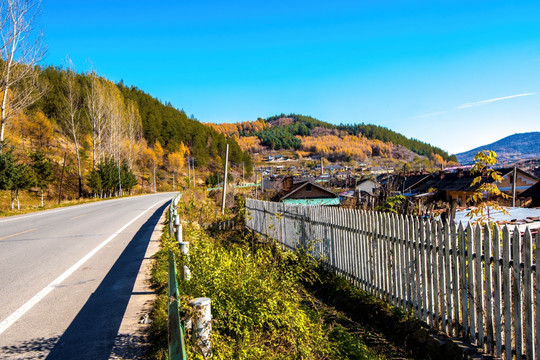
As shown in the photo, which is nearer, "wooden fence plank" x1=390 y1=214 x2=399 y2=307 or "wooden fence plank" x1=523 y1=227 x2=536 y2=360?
"wooden fence plank" x1=523 y1=227 x2=536 y2=360

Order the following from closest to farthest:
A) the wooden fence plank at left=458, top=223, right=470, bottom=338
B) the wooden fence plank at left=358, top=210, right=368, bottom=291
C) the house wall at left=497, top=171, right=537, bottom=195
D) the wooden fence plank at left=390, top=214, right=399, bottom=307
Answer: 1. the wooden fence plank at left=458, top=223, right=470, bottom=338
2. the wooden fence plank at left=390, top=214, right=399, bottom=307
3. the wooden fence plank at left=358, top=210, right=368, bottom=291
4. the house wall at left=497, top=171, right=537, bottom=195

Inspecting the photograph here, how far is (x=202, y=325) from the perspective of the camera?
8.91 feet

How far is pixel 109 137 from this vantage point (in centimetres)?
4709

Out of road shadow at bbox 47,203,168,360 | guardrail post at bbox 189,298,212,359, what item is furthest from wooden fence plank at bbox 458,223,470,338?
road shadow at bbox 47,203,168,360

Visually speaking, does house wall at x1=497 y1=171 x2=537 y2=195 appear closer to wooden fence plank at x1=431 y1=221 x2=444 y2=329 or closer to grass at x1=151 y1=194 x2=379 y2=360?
wooden fence plank at x1=431 y1=221 x2=444 y2=329

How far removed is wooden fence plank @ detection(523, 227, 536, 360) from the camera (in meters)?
3.48

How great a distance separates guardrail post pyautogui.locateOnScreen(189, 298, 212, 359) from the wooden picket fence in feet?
10.3

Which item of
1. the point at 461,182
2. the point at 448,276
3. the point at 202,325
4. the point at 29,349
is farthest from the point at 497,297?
the point at 461,182

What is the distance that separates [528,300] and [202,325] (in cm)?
336

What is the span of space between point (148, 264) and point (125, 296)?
70.8 inches

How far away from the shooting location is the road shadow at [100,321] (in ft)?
11.2

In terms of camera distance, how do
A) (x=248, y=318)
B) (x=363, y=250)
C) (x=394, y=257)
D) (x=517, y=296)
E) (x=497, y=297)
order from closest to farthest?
(x=248, y=318), (x=517, y=296), (x=497, y=297), (x=394, y=257), (x=363, y=250)

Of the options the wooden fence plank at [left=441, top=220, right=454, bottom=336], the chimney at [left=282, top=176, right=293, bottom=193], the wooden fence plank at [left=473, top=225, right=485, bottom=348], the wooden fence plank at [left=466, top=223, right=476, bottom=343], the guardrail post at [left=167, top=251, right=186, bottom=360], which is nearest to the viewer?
the guardrail post at [left=167, top=251, right=186, bottom=360]

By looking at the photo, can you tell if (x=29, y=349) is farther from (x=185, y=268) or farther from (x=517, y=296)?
(x=517, y=296)
